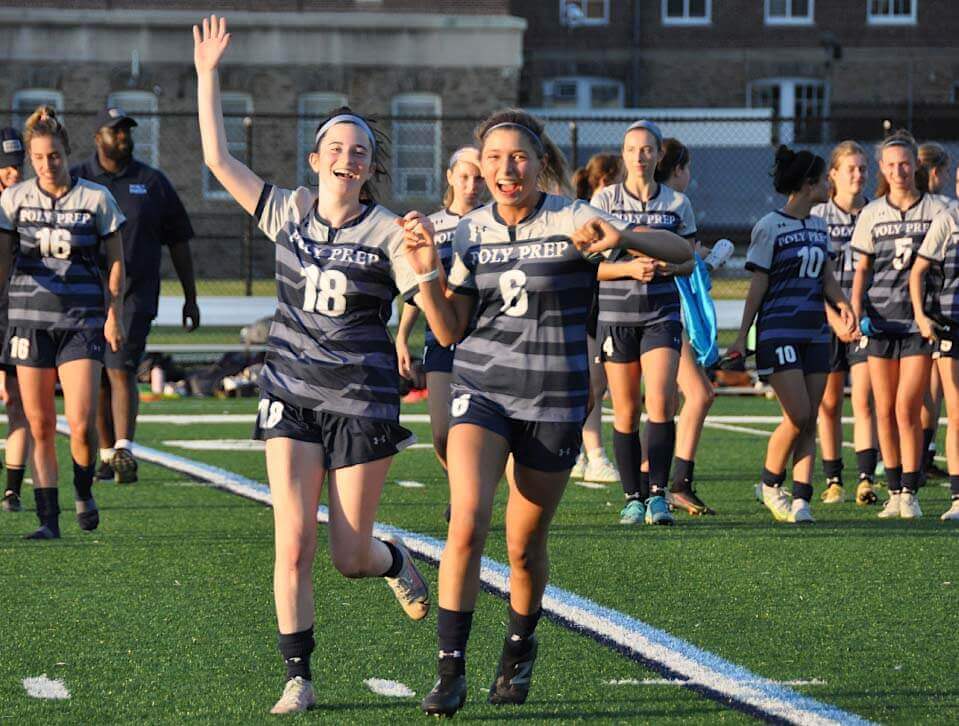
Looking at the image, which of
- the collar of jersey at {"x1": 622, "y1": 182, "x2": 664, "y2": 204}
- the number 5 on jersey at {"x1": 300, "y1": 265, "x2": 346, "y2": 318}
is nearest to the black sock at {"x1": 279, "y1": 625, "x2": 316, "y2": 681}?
the number 5 on jersey at {"x1": 300, "y1": 265, "x2": 346, "y2": 318}

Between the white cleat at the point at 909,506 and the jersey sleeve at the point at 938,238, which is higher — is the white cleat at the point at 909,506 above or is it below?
below

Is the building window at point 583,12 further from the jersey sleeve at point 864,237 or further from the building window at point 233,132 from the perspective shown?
the jersey sleeve at point 864,237

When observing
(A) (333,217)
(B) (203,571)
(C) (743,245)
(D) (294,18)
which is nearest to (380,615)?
(B) (203,571)

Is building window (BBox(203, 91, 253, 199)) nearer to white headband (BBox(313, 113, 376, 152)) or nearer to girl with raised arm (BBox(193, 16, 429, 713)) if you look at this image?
white headband (BBox(313, 113, 376, 152))

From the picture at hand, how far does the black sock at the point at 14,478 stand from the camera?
32.8 feet

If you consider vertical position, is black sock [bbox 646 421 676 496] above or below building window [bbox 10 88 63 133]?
below

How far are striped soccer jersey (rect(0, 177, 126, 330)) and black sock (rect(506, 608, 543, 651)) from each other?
3862 millimetres

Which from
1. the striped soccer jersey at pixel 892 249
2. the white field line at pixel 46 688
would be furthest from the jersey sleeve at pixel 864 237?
the white field line at pixel 46 688

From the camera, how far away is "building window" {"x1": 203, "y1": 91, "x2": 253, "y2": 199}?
34.3 metres

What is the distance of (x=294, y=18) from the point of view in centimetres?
→ 3719

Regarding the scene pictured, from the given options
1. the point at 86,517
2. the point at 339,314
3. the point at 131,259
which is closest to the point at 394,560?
the point at 339,314

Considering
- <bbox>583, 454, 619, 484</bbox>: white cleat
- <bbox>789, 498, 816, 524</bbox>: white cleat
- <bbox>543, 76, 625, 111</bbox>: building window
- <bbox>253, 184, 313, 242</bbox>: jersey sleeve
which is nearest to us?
<bbox>253, 184, 313, 242</bbox>: jersey sleeve

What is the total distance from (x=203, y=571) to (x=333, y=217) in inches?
108

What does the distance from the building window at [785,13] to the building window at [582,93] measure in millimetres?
4366
